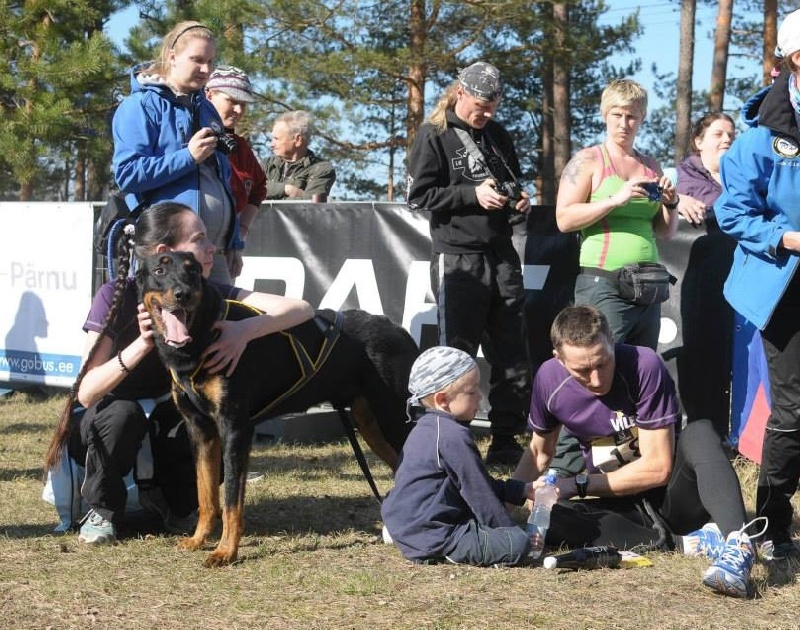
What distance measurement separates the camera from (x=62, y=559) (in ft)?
13.7

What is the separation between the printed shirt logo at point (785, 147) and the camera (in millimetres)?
3955

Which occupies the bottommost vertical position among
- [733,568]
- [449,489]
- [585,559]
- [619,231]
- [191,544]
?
[191,544]

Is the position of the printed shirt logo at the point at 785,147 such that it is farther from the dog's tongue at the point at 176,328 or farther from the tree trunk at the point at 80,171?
the tree trunk at the point at 80,171

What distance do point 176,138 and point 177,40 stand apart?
1.45 ft

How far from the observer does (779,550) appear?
4098 mm

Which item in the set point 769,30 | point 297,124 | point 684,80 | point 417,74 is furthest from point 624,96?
point 769,30

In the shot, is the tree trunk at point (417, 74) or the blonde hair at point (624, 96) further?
the tree trunk at point (417, 74)

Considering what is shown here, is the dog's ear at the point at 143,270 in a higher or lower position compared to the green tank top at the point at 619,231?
lower

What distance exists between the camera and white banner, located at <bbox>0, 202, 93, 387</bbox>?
8641mm

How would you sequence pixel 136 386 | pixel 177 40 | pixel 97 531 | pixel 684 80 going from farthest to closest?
pixel 684 80 → pixel 177 40 → pixel 136 386 → pixel 97 531

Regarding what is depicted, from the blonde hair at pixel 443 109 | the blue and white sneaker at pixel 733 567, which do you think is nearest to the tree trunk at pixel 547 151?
the blonde hair at pixel 443 109

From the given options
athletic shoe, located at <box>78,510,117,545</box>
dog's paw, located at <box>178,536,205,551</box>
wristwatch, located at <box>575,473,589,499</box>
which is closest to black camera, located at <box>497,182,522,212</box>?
wristwatch, located at <box>575,473,589,499</box>

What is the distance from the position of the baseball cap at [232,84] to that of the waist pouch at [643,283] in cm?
220

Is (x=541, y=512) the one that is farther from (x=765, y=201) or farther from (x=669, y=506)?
(x=765, y=201)
